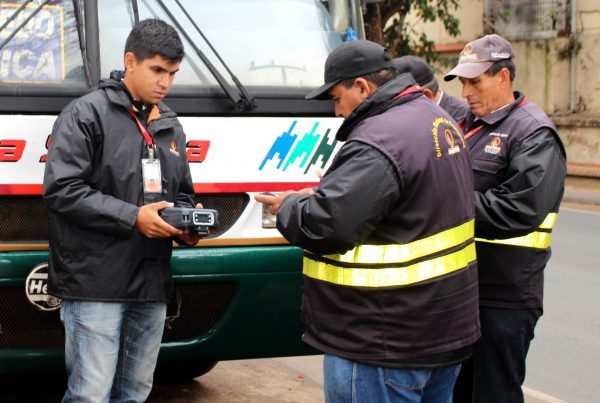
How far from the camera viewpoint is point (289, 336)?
455 cm

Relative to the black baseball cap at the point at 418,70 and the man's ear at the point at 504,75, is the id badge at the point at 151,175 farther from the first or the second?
the black baseball cap at the point at 418,70

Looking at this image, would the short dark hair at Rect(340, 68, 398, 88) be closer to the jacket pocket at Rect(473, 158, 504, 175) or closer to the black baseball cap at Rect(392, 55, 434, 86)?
the jacket pocket at Rect(473, 158, 504, 175)

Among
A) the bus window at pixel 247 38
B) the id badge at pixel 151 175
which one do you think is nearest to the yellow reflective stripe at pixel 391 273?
the id badge at pixel 151 175

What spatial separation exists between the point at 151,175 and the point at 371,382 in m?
1.15

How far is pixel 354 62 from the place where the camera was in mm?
3168

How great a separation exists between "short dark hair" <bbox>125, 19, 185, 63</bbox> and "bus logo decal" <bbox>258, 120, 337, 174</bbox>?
2.48 ft

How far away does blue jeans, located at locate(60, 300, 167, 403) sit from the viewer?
3.66m

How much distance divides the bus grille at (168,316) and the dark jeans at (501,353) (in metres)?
1.09

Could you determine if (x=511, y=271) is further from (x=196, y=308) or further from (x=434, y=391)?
(x=196, y=308)

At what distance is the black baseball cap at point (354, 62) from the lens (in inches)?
125

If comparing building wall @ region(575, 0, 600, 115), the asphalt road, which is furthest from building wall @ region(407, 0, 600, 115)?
the asphalt road

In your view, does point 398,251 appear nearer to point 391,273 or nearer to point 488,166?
point 391,273

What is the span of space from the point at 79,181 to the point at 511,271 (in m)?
1.62

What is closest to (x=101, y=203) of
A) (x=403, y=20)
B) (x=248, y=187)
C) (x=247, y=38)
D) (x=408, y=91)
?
(x=248, y=187)
